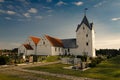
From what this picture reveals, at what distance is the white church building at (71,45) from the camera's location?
54406 mm

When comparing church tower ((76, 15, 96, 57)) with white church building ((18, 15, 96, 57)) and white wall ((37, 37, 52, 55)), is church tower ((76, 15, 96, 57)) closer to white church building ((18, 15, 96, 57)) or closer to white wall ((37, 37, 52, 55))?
white church building ((18, 15, 96, 57))

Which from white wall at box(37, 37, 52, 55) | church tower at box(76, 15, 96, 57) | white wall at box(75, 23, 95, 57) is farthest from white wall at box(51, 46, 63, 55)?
church tower at box(76, 15, 96, 57)

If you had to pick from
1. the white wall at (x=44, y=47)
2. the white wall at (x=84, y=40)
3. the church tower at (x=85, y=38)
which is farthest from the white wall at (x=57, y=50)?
the church tower at (x=85, y=38)

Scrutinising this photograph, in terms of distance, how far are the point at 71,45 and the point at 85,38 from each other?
625 centimetres

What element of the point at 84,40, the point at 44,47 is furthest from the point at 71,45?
the point at 44,47

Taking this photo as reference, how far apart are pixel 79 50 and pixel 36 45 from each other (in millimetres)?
15740

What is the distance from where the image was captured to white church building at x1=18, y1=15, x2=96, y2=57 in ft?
178

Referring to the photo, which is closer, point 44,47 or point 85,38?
point 44,47

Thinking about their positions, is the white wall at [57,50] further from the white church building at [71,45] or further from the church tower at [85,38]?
the church tower at [85,38]

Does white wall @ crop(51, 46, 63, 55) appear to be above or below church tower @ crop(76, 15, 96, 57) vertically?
below

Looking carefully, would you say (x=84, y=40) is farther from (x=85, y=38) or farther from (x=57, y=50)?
(x=57, y=50)

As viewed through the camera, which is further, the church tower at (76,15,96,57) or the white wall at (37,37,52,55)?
the church tower at (76,15,96,57)

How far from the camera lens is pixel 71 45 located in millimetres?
59250

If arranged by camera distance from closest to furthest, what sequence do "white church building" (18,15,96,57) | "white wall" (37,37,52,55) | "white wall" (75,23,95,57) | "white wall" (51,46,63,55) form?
"white wall" (37,37,52,55)
"white wall" (51,46,63,55)
"white church building" (18,15,96,57)
"white wall" (75,23,95,57)
